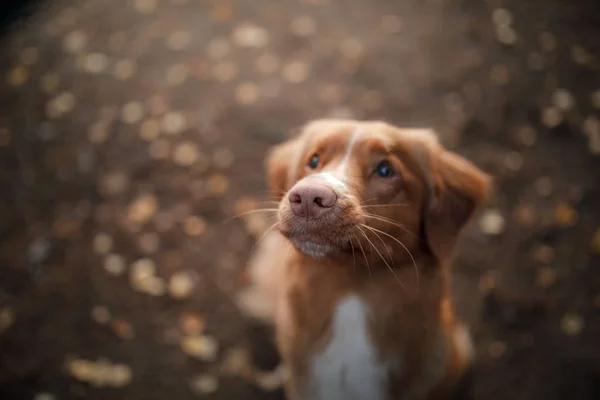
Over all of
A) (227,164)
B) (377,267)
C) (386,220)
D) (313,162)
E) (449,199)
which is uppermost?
(313,162)

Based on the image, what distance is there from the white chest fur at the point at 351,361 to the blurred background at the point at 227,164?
2.48 feet

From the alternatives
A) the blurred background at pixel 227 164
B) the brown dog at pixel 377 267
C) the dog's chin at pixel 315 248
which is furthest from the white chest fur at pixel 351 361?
the blurred background at pixel 227 164

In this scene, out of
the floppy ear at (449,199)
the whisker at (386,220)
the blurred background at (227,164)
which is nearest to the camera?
the whisker at (386,220)

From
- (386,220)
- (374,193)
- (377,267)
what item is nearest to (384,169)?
(374,193)

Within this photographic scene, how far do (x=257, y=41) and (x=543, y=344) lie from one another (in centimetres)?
358

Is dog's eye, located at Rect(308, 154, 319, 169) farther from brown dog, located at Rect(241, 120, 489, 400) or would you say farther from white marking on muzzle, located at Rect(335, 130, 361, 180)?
white marking on muzzle, located at Rect(335, 130, 361, 180)

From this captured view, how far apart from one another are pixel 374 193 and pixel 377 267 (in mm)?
296

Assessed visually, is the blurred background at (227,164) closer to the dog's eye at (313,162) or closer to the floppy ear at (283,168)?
the floppy ear at (283,168)

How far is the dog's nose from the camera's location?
161cm

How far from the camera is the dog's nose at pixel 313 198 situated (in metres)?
1.61

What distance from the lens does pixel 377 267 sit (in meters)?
1.90

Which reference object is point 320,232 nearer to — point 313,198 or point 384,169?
point 313,198

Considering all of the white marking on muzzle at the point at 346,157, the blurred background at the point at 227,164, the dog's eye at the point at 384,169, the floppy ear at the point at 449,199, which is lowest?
the blurred background at the point at 227,164

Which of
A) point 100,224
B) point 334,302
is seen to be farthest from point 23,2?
point 334,302
